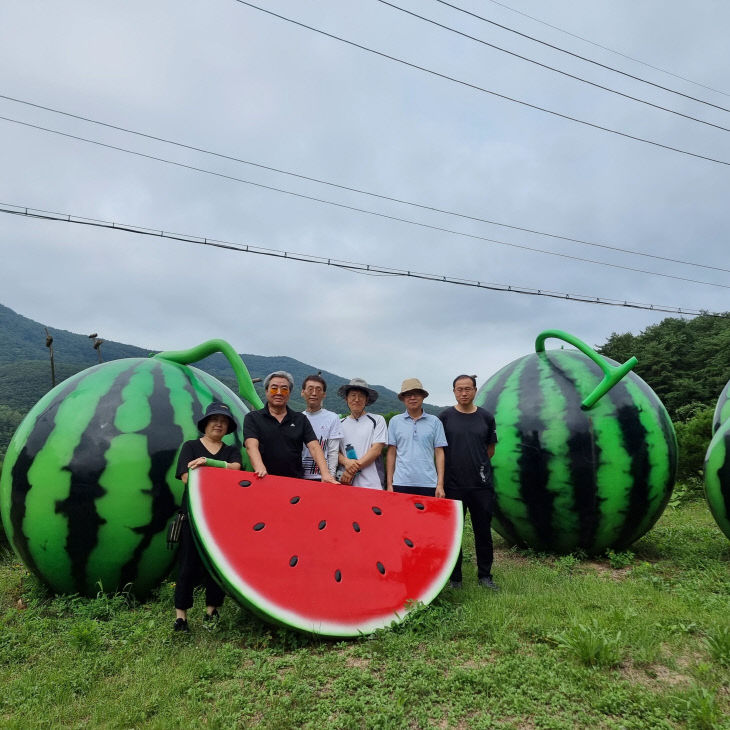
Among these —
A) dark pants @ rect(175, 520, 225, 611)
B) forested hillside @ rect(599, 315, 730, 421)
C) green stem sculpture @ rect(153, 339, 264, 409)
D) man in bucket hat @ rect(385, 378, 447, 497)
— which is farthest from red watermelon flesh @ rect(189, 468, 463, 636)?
forested hillside @ rect(599, 315, 730, 421)

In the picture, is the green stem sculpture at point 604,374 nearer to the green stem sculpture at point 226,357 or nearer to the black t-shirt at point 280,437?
the black t-shirt at point 280,437

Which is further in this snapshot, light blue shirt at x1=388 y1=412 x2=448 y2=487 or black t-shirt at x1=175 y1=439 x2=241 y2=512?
light blue shirt at x1=388 y1=412 x2=448 y2=487

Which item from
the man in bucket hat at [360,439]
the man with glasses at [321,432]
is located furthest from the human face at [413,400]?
the man with glasses at [321,432]

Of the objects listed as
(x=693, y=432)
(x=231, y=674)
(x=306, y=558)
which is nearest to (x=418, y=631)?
(x=306, y=558)

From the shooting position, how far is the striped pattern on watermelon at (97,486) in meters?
4.11

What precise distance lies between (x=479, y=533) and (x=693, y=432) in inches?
Result: 320

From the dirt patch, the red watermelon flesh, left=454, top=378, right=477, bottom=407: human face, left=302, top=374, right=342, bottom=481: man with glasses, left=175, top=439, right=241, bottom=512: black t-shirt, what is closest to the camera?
the dirt patch

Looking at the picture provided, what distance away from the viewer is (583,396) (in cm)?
547

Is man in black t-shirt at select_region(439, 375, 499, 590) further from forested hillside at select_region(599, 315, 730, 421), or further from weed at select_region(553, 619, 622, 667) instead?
forested hillside at select_region(599, 315, 730, 421)

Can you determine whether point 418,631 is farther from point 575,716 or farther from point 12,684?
point 12,684

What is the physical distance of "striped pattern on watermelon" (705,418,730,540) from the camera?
5.07 metres

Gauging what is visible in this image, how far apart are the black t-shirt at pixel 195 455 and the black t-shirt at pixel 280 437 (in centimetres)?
13

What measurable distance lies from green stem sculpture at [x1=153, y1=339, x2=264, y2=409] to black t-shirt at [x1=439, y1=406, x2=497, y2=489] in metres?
1.59

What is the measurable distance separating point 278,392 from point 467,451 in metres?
1.65
